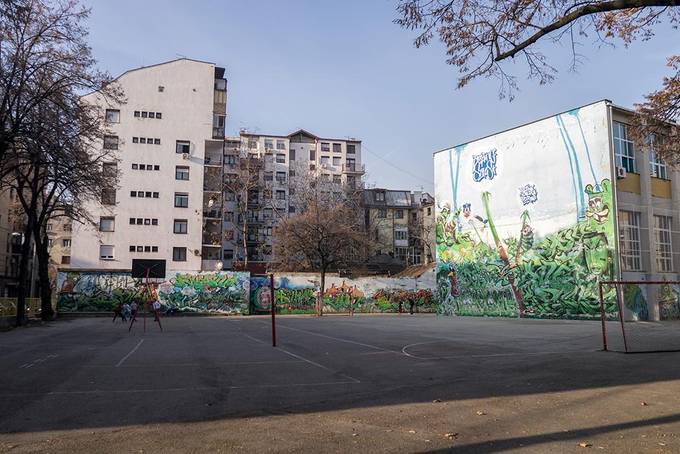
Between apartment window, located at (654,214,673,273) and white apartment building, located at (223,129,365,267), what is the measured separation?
4152 centimetres

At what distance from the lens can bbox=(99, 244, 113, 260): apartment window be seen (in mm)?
56062

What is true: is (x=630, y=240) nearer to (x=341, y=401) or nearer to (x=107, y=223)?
(x=341, y=401)

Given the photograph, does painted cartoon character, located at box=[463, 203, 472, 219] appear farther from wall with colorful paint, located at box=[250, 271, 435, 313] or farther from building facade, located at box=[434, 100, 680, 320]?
wall with colorful paint, located at box=[250, 271, 435, 313]

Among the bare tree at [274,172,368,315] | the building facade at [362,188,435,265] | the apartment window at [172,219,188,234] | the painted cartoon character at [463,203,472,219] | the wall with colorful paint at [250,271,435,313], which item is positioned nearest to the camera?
the painted cartoon character at [463,203,472,219]

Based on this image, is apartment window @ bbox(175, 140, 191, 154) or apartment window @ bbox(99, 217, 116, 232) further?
apartment window @ bbox(175, 140, 191, 154)

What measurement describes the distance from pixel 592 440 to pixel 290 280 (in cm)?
4232

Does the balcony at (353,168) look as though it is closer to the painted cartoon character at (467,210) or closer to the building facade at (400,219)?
the building facade at (400,219)

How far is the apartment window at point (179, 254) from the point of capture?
2298 inches

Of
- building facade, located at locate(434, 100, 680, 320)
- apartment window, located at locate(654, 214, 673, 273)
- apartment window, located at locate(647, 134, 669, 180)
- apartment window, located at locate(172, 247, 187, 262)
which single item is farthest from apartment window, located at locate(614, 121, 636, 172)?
apartment window, located at locate(172, 247, 187, 262)

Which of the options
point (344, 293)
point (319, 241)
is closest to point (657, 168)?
point (319, 241)

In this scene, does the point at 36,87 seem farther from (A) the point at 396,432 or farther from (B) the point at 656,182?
(B) the point at 656,182

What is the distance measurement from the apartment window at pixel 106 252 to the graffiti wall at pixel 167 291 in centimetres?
1400

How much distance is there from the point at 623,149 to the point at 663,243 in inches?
256

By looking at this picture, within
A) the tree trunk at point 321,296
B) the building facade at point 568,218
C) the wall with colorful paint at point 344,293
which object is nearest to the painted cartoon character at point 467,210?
the building facade at point 568,218
